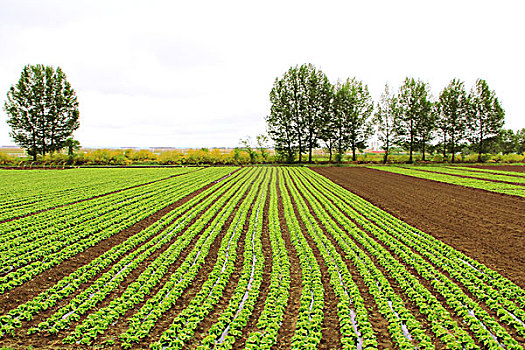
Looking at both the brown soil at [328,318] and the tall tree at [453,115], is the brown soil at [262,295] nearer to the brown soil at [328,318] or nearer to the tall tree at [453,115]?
the brown soil at [328,318]

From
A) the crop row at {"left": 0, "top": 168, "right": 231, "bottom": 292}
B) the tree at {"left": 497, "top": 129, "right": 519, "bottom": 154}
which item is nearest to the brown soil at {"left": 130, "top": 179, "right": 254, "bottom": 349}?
the crop row at {"left": 0, "top": 168, "right": 231, "bottom": 292}

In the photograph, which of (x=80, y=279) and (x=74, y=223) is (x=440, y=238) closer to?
(x=80, y=279)

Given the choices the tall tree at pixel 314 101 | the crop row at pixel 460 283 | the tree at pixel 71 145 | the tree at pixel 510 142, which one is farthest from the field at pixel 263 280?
the tree at pixel 510 142

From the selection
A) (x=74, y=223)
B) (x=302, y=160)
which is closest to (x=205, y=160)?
(x=302, y=160)

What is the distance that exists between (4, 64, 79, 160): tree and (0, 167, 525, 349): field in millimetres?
47643

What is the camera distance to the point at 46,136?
50375mm

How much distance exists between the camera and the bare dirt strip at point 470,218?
304 inches

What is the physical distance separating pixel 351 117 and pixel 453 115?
20.2 metres

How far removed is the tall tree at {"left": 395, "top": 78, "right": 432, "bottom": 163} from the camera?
166 ft

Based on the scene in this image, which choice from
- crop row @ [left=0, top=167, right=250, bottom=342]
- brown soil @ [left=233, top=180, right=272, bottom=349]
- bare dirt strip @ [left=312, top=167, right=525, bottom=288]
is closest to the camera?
brown soil @ [left=233, top=180, right=272, bottom=349]

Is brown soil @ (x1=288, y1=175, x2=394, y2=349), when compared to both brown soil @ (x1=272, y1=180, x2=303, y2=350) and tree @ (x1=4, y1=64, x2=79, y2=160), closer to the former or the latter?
brown soil @ (x1=272, y1=180, x2=303, y2=350)

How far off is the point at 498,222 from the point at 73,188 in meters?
26.1

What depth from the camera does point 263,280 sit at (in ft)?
21.2

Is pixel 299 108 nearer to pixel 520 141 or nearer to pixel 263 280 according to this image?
pixel 263 280
